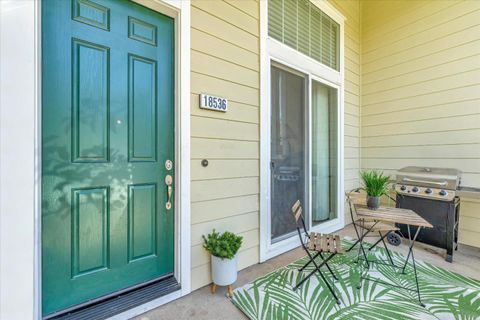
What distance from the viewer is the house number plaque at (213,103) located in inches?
84.4

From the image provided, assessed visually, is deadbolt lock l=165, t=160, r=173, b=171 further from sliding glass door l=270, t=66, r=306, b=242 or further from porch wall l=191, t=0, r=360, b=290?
sliding glass door l=270, t=66, r=306, b=242

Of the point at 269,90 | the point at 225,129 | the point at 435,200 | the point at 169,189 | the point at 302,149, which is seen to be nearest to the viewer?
the point at 169,189

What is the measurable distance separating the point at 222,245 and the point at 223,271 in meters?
0.22

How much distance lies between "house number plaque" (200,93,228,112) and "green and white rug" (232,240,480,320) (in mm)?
1643

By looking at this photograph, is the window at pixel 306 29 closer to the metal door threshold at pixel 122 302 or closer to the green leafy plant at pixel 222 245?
the green leafy plant at pixel 222 245

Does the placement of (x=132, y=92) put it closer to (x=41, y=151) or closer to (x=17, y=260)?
(x=41, y=151)

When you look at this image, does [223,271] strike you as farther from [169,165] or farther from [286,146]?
[286,146]

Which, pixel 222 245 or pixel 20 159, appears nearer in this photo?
pixel 20 159

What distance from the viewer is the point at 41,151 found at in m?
1.49

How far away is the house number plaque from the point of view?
7.04 feet

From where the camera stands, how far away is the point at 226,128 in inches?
92.8

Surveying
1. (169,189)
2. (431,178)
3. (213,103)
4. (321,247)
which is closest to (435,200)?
(431,178)

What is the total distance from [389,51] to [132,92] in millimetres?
4138

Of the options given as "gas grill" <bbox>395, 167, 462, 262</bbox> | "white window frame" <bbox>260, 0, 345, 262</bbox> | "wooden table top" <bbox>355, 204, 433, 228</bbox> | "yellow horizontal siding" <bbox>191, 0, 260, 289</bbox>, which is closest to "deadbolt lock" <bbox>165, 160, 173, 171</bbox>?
"yellow horizontal siding" <bbox>191, 0, 260, 289</bbox>
